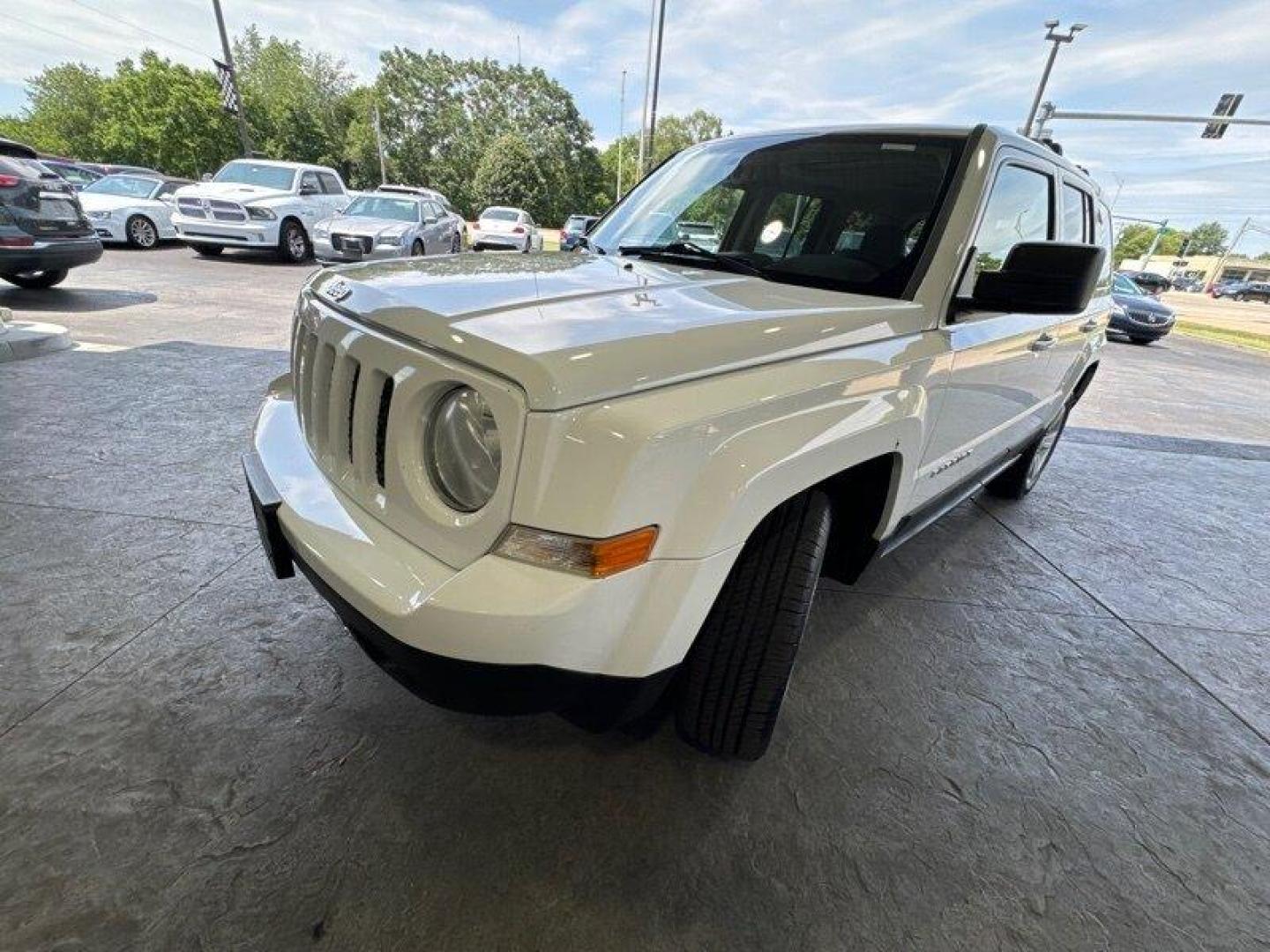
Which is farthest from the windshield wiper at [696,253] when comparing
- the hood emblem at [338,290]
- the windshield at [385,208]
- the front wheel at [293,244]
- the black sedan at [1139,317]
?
the black sedan at [1139,317]

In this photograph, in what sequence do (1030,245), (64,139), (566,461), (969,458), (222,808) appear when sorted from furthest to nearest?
(64,139) → (969,458) → (1030,245) → (222,808) → (566,461)

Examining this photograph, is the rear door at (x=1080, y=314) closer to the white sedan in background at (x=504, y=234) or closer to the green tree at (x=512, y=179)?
the white sedan in background at (x=504, y=234)

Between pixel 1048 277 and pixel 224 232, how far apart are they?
13.6m

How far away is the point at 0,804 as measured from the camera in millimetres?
1483

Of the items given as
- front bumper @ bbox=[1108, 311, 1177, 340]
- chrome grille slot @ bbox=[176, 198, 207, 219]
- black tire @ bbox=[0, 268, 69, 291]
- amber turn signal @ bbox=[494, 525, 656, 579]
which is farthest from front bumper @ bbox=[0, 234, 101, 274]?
front bumper @ bbox=[1108, 311, 1177, 340]

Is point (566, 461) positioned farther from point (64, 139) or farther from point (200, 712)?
point (64, 139)

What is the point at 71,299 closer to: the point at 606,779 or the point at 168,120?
the point at 606,779

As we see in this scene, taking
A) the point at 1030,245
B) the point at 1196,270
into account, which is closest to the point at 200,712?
the point at 1030,245

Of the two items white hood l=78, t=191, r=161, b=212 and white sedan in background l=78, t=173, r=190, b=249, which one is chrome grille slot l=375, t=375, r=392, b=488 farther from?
white hood l=78, t=191, r=161, b=212

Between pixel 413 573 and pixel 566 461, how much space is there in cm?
39

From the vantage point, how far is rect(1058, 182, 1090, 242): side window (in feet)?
9.29

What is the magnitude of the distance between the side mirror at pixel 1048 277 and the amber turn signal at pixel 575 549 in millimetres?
1325

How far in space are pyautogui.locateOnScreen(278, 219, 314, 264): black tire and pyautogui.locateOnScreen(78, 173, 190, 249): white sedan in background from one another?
1.93 metres

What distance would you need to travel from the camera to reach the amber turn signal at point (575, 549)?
3.65 ft
